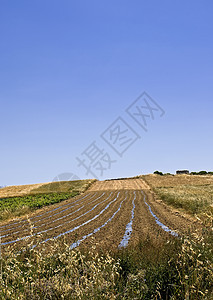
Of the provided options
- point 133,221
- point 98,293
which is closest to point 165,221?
point 133,221

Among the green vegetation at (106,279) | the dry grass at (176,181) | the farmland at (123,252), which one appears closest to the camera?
the green vegetation at (106,279)

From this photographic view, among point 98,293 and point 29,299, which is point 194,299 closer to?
point 98,293

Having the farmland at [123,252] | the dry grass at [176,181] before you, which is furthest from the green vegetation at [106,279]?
the dry grass at [176,181]

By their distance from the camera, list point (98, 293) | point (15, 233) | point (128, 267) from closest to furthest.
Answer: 1. point (98, 293)
2. point (128, 267)
3. point (15, 233)

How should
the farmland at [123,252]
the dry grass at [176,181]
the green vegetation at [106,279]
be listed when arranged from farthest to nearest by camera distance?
the dry grass at [176,181]
the farmland at [123,252]
the green vegetation at [106,279]

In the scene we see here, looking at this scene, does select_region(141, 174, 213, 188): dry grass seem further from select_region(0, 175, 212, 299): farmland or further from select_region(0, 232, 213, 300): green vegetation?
select_region(0, 232, 213, 300): green vegetation

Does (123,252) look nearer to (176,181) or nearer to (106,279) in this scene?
(106,279)

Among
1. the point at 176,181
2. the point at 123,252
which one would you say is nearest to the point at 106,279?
the point at 123,252

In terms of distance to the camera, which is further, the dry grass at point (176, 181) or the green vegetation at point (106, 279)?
the dry grass at point (176, 181)

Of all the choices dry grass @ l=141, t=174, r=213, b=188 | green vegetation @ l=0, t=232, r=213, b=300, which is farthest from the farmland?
dry grass @ l=141, t=174, r=213, b=188

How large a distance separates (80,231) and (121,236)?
2573 mm

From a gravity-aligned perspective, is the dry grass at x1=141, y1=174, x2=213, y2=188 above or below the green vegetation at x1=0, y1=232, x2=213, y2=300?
above

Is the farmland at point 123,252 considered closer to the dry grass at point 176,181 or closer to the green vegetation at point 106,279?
the green vegetation at point 106,279

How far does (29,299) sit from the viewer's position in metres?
4.26
